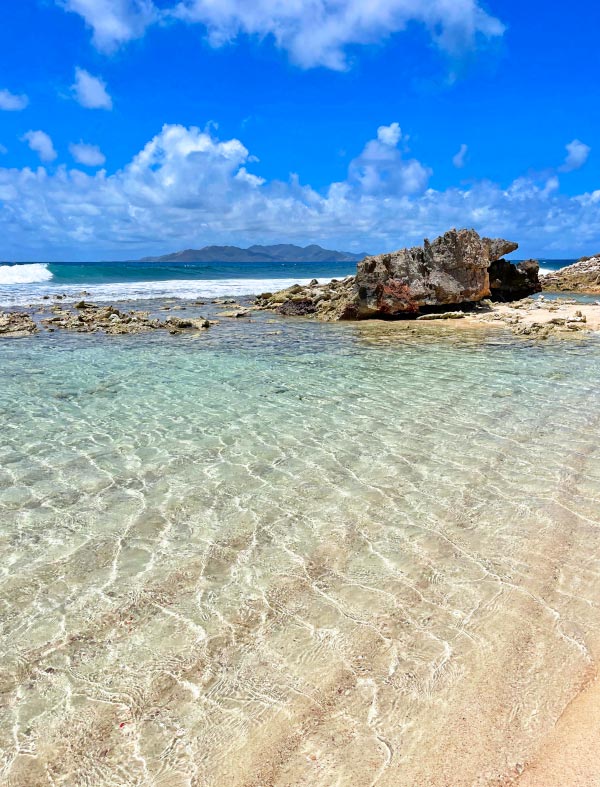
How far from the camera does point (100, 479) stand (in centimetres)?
542

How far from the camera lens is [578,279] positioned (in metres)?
37.6

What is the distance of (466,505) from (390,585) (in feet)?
4.92

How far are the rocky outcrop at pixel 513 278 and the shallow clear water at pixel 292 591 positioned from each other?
1976 centimetres

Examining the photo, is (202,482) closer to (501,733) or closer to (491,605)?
(491,605)

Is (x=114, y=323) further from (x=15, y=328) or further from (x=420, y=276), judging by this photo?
(x=420, y=276)

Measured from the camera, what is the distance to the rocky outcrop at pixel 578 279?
3525 cm

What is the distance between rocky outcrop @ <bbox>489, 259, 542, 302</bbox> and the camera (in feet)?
85.8

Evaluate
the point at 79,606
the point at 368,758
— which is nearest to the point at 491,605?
the point at 368,758

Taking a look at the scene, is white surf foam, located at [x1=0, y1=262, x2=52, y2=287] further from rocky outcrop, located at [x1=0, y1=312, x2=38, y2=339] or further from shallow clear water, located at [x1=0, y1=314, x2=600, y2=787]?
shallow clear water, located at [x1=0, y1=314, x2=600, y2=787]

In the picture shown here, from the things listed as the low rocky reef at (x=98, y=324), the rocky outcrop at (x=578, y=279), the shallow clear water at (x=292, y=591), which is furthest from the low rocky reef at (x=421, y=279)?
the rocky outcrop at (x=578, y=279)

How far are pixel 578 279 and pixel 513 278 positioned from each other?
14.6m

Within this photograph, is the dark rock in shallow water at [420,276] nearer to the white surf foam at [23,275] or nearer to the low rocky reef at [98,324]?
the low rocky reef at [98,324]

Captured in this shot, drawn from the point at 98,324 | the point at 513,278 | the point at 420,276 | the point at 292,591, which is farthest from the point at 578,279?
the point at 292,591

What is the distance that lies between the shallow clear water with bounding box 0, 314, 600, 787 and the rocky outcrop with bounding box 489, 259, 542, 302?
19760mm
